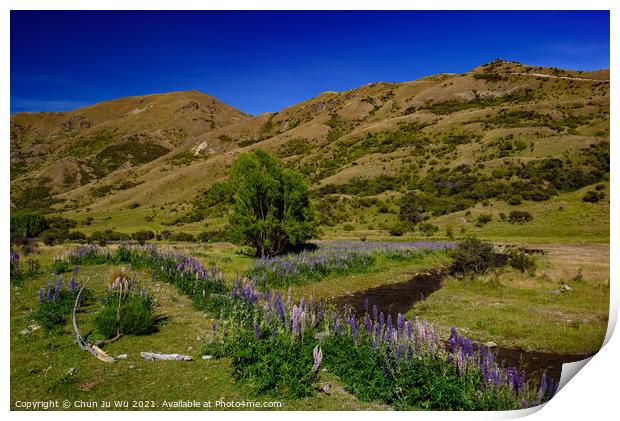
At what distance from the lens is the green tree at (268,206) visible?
19438mm

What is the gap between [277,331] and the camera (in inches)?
283

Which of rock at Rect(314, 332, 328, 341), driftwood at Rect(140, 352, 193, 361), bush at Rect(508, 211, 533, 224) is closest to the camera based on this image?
driftwood at Rect(140, 352, 193, 361)

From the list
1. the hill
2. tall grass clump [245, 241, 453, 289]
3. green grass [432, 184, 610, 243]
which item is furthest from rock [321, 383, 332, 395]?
the hill

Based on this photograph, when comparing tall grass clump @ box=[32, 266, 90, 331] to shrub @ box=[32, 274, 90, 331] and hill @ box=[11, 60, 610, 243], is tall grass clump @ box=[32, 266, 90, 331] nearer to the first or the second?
shrub @ box=[32, 274, 90, 331]

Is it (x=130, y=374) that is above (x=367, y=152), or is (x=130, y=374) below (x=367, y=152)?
below

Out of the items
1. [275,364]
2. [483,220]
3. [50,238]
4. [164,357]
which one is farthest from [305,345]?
[483,220]

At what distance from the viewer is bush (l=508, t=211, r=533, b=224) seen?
98.6ft

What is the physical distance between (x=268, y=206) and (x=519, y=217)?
20.7 m

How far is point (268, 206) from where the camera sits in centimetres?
2002

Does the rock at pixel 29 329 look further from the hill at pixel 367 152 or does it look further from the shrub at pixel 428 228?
the shrub at pixel 428 228

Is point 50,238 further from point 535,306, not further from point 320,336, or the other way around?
point 535,306

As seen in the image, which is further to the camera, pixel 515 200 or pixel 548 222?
pixel 515 200

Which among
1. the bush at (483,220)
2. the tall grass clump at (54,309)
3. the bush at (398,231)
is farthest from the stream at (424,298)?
the bush at (483,220)

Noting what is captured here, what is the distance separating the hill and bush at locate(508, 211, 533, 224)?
2.36 metres
